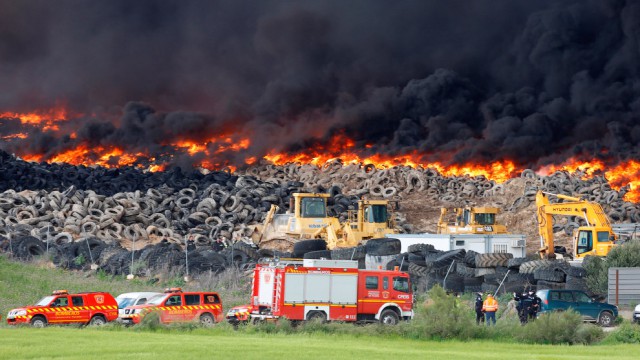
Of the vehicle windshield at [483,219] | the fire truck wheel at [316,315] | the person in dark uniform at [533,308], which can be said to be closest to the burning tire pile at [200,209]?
the vehicle windshield at [483,219]

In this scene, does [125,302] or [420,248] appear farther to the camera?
[420,248]

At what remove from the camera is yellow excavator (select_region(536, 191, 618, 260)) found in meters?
41.1

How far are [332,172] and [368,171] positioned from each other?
2.71m

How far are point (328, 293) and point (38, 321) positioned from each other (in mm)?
8265

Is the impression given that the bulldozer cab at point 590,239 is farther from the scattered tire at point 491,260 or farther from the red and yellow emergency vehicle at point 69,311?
the red and yellow emergency vehicle at point 69,311

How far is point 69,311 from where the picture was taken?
26.8 metres

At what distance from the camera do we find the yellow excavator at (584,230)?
41125 millimetres

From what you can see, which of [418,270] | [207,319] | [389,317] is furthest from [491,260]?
[207,319]

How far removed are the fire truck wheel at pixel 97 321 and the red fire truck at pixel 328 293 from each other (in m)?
4.44

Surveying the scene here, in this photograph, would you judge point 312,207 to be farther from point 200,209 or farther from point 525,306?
point 525,306

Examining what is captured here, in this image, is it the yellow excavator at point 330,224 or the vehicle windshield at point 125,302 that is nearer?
the vehicle windshield at point 125,302

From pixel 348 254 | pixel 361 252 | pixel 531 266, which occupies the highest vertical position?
pixel 361 252

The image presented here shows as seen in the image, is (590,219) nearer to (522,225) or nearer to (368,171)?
(522,225)

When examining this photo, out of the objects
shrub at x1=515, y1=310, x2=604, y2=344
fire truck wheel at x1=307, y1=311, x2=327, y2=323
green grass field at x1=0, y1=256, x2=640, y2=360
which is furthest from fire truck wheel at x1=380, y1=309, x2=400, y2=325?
shrub at x1=515, y1=310, x2=604, y2=344
